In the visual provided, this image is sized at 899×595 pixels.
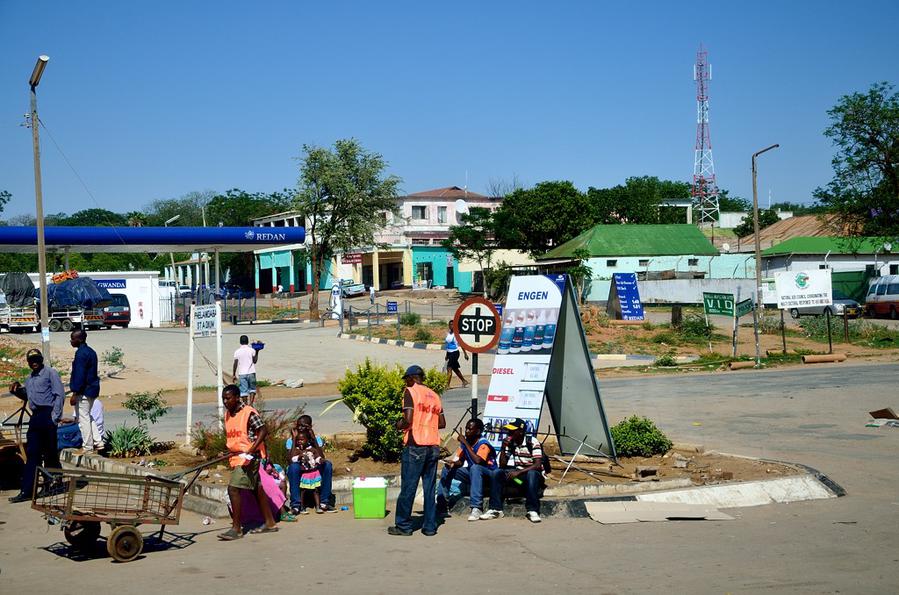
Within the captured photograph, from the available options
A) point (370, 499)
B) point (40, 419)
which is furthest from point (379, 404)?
point (40, 419)

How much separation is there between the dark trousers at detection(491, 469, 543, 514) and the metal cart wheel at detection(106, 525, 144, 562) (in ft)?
11.8

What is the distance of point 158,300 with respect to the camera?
47.4 metres

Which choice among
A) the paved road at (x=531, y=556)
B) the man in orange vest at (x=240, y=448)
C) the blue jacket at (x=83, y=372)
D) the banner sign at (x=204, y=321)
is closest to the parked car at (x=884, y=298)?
the paved road at (x=531, y=556)

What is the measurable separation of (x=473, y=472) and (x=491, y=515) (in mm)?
498

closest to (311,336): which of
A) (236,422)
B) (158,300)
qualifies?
(158,300)

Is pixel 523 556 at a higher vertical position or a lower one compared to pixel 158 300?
lower

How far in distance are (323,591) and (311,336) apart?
3218 centimetres

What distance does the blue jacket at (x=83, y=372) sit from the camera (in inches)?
483

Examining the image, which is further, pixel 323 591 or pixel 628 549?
pixel 628 549

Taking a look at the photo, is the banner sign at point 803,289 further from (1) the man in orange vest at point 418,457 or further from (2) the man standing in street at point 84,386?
(1) the man in orange vest at point 418,457

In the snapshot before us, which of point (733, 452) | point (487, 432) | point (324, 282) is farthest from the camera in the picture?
point (324, 282)

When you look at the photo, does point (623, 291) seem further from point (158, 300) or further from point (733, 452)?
point (733, 452)

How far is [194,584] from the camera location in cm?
723

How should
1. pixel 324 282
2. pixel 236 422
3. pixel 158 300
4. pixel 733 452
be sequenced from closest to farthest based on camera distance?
1. pixel 236 422
2. pixel 733 452
3. pixel 158 300
4. pixel 324 282
